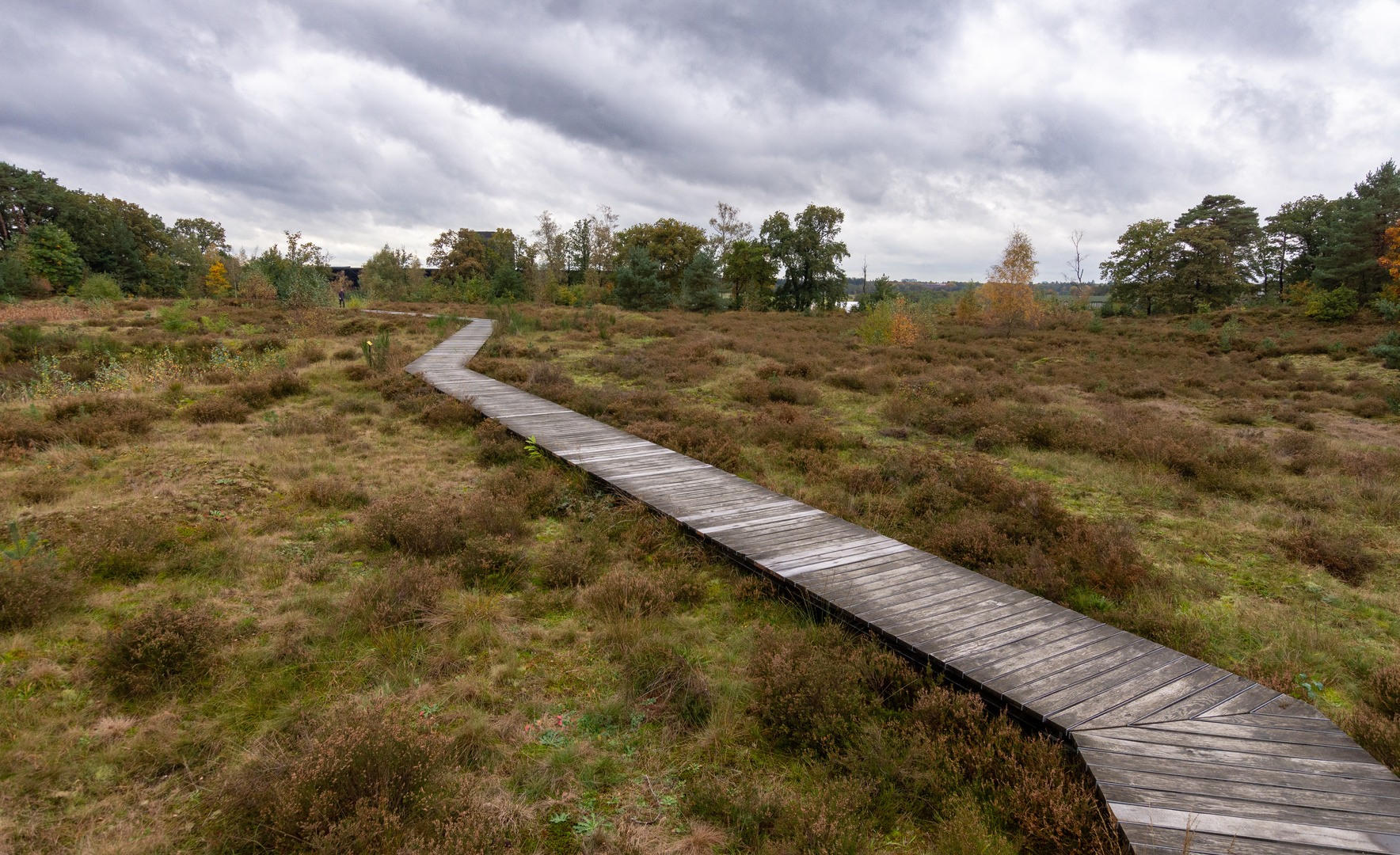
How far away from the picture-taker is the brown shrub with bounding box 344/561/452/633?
4.19 metres

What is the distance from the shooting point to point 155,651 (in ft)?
11.6

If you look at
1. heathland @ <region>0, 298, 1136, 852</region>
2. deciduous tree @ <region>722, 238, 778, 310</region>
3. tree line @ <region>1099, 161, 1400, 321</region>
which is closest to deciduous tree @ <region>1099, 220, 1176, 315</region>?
tree line @ <region>1099, 161, 1400, 321</region>

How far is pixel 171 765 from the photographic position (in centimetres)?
293

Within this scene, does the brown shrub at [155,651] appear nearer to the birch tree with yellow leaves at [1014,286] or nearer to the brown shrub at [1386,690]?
Answer: the brown shrub at [1386,690]

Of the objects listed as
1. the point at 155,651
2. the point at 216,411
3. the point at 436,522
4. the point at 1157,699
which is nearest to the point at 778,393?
the point at 436,522

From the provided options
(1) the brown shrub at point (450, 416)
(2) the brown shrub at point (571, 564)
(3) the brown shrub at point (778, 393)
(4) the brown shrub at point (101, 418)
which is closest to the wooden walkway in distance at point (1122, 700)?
(2) the brown shrub at point (571, 564)

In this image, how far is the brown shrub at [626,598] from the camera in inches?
177

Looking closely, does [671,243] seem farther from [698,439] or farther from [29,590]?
[29,590]

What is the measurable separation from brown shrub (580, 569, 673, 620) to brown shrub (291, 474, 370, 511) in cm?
342

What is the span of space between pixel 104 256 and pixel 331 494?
65123mm

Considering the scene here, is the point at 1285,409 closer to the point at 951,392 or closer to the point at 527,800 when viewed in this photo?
the point at 951,392

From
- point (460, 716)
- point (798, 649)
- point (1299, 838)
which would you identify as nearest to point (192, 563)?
point (460, 716)

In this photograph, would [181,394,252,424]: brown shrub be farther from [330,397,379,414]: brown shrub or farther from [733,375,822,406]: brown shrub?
[733,375,822,406]: brown shrub

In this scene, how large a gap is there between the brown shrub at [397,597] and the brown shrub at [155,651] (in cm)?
83
